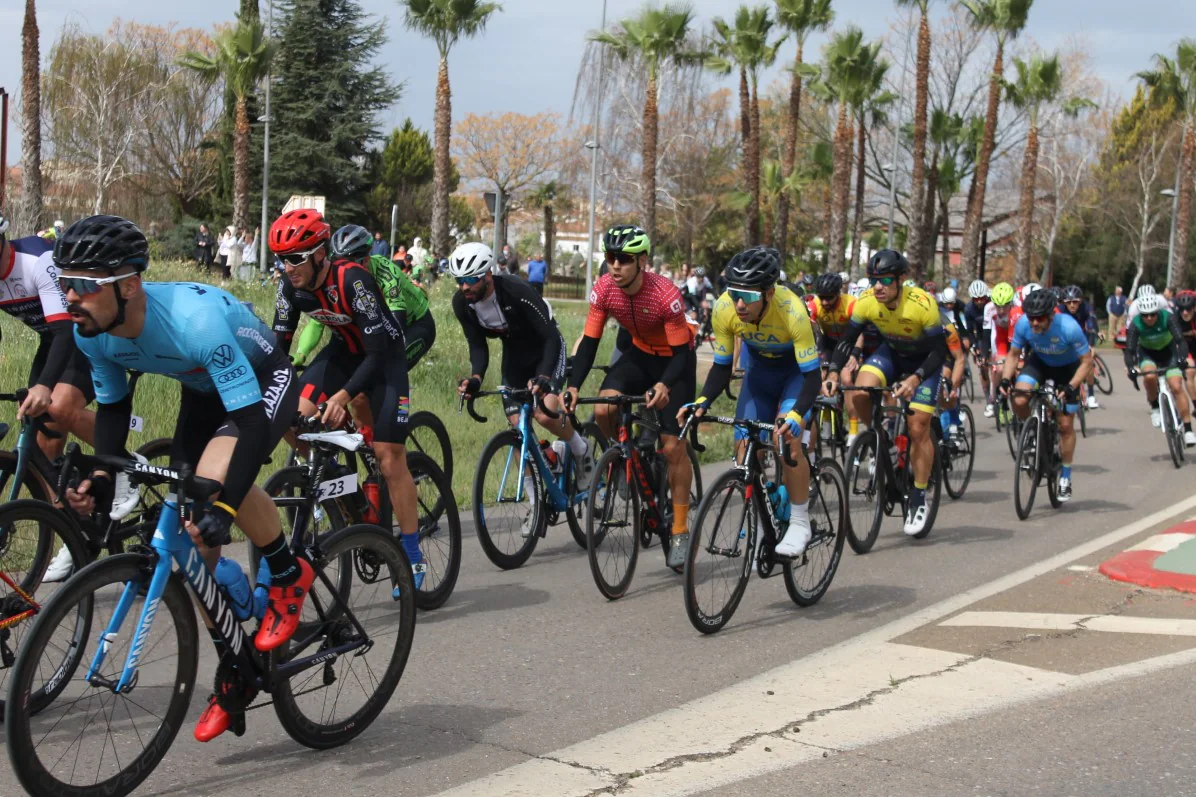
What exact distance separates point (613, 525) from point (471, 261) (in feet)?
6.26

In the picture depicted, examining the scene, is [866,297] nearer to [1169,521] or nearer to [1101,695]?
[1169,521]

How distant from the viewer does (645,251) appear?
8.09m

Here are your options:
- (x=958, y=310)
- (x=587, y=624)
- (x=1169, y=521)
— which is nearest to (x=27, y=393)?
(x=587, y=624)

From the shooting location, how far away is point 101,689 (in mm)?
4355

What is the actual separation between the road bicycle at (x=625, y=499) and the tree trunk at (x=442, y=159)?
28.4 m

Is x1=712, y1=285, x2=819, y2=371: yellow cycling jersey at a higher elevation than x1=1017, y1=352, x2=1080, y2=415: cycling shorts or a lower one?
higher

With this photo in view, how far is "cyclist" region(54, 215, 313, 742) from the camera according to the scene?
172 inches

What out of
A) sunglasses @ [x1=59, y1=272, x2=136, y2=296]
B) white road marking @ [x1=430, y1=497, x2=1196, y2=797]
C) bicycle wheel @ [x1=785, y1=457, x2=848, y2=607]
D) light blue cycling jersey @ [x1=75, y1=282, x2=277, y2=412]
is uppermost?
sunglasses @ [x1=59, y1=272, x2=136, y2=296]

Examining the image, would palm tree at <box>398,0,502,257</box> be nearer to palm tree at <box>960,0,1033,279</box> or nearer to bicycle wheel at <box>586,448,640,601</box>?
palm tree at <box>960,0,1033,279</box>

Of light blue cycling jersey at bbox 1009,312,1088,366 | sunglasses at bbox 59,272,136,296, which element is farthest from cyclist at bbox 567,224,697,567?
light blue cycling jersey at bbox 1009,312,1088,366

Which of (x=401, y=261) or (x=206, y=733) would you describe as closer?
(x=206, y=733)

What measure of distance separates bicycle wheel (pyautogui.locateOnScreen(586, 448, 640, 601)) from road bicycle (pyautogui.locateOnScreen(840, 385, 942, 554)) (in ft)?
6.27

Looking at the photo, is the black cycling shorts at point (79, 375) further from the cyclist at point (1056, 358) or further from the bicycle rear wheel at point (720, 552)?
the cyclist at point (1056, 358)

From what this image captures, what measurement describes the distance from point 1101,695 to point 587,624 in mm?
2636
